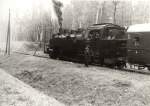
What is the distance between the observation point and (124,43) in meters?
14.3

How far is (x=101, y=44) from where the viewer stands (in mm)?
15172

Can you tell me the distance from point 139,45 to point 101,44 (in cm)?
318

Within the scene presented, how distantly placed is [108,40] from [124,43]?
1087mm

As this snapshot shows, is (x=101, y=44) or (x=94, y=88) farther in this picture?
(x=101, y=44)

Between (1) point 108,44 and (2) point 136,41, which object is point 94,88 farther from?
(1) point 108,44

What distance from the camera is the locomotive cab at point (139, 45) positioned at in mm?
12180

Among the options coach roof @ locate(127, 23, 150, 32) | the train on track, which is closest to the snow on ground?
the train on track

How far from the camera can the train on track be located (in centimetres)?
1255

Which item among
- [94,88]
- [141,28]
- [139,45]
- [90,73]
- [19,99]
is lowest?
[19,99]

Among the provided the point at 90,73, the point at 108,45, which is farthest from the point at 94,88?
the point at 108,45

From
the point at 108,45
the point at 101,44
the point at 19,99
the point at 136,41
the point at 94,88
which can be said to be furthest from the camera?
the point at 101,44

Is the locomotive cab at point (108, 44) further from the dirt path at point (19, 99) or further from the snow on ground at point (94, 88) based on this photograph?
the dirt path at point (19, 99)

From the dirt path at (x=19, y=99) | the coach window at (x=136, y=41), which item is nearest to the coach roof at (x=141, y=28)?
the coach window at (x=136, y=41)

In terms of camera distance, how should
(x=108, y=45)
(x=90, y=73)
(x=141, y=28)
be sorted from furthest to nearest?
(x=108, y=45) → (x=141, y=28) → (x=90, y=73)
